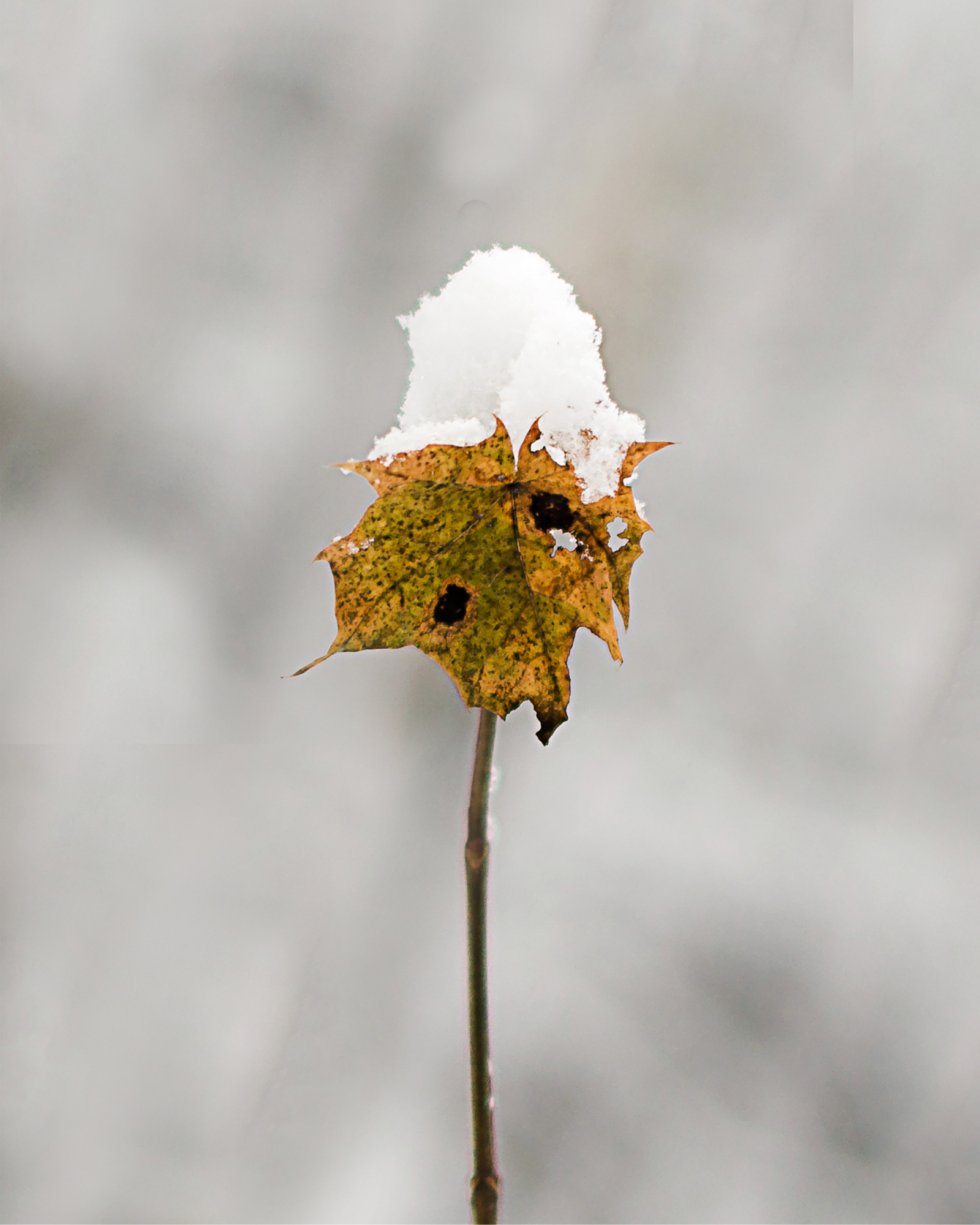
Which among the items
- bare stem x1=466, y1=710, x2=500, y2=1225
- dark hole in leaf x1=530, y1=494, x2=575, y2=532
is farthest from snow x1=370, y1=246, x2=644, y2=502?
bare stem x1=466, y1=710, x2=500, y2=1225

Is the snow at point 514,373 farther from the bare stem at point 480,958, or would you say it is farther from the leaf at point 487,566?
the bare stem at point 480,958

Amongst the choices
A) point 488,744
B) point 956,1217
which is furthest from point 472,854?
point 956,1217

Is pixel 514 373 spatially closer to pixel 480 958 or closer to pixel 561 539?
pixel 561 539

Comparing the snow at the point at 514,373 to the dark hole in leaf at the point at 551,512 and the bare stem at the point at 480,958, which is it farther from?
the bare stem at the point at 480,958

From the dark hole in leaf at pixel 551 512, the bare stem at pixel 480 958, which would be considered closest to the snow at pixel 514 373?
the dark hole in leaf at pixel 551 512

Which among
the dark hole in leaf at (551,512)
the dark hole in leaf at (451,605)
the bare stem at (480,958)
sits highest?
the dark hole in leaf at (551,512)

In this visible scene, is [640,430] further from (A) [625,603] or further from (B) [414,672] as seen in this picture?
(B) [414,672]

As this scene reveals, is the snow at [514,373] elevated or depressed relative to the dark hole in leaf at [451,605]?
elevated

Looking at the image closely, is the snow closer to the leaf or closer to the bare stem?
the leaf
